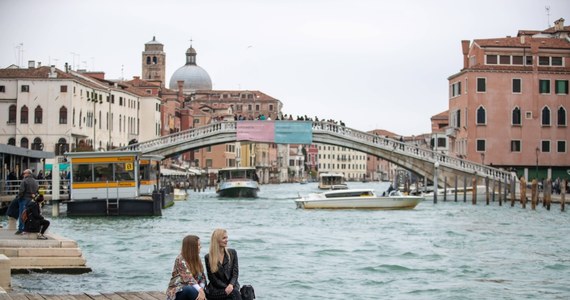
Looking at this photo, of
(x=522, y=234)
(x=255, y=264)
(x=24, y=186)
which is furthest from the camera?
(x=522, y=234)

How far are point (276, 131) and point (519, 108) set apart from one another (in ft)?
31.7

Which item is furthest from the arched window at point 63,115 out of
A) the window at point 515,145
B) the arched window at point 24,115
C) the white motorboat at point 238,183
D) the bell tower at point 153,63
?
the bell tower at point 153,63

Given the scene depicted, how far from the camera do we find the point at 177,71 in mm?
102875

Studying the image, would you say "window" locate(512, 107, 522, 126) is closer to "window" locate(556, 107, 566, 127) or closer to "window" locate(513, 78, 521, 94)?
"window" locate(513, 78, 521, 94)

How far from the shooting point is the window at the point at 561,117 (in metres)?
42.6

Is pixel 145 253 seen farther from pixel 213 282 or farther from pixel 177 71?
pixel 177 71

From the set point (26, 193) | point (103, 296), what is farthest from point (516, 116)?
point (103, 296)

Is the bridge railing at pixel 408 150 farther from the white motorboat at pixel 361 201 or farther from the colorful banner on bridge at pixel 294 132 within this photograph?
the white motorboat at pixel 361 201

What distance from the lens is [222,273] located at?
7.56m

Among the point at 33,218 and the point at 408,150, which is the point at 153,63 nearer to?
the point at 408,150

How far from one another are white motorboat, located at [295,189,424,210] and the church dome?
69.2m

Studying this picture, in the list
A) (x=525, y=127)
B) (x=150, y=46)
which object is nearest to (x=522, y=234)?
(x=525, y=127)

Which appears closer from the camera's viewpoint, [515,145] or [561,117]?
[515,145]

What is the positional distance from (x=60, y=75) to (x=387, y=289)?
3300cm
